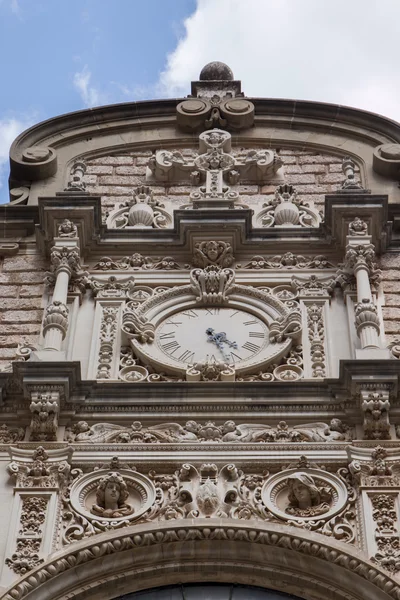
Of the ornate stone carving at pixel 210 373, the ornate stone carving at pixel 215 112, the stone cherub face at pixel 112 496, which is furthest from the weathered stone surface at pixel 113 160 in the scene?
the stone cherub face at pixel 112 496

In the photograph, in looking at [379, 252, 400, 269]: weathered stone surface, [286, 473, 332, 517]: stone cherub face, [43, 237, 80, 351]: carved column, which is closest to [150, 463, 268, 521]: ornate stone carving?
[286, 473, 332, 517]: stone cherub face

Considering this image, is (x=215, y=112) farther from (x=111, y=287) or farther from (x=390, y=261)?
(x=111, y=287)

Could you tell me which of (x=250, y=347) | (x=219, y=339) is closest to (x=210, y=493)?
(x=250, y=347)

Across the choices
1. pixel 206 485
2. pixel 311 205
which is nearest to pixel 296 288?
pixel 311 205

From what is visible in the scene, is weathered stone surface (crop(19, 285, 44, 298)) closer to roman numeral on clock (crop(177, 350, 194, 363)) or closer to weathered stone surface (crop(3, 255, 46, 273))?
weathered stone surface (crop(3, 255, 46, 273))

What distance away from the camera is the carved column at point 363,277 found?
1512 cm

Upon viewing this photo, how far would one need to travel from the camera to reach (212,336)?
1584 centimetres

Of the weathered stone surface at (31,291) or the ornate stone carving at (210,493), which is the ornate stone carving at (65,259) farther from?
the ornate stone carving at (210,493)

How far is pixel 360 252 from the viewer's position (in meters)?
16.5

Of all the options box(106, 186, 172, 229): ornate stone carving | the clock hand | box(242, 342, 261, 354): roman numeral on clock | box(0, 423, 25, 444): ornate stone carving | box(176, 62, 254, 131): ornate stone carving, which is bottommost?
box(0, 423, 25, 444): ornate stone carving

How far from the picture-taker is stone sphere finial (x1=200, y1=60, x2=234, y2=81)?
21047mm

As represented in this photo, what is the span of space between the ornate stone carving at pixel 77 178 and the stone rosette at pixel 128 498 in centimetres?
504

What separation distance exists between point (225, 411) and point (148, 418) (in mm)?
800

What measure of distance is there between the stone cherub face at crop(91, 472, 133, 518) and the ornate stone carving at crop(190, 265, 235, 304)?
3376 mm
